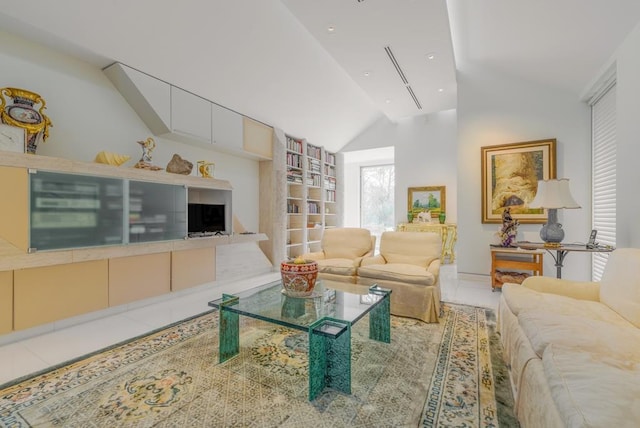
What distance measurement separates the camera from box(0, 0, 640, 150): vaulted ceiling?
2.54 metres

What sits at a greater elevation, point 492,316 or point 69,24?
point 69,24

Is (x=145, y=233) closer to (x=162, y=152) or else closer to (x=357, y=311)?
(x=162, y=152)

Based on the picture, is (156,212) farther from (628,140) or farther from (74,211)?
(628,140)

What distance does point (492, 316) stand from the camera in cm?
277

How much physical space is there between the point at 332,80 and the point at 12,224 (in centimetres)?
424

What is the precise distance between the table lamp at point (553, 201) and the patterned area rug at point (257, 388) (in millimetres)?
1506

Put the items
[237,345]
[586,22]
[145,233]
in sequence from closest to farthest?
[237,345], [586,22], [145,233]

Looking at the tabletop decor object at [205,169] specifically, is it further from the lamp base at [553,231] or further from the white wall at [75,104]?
the lamp base at [553,231]

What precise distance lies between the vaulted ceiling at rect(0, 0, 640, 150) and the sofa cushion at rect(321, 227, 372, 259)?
7.29 feet

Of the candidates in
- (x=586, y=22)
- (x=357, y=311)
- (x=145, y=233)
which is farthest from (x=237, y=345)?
(x=586, y=22)

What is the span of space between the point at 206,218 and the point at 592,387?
12.7ft

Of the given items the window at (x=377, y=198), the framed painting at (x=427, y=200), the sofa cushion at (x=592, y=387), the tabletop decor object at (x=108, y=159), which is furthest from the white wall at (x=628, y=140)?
the window at (x=377, y=198)

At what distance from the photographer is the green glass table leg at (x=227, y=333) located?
1.95m

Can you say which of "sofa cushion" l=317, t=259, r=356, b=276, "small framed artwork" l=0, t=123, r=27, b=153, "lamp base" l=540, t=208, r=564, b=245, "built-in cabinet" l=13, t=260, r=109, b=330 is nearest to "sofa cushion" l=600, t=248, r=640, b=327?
"lamp base" l=540, t=208, r=564, b=245
